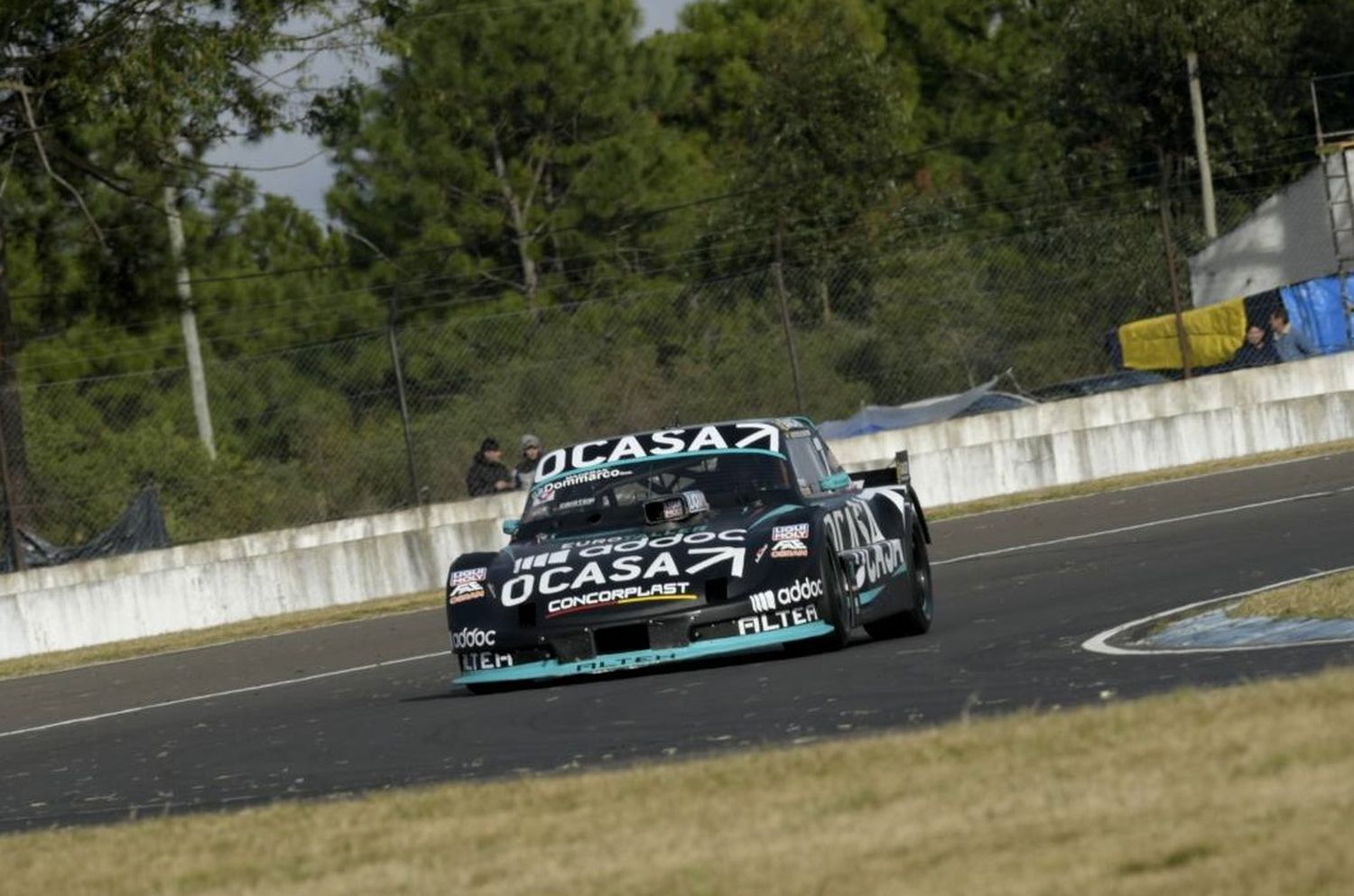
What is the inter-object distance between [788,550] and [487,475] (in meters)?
13.1

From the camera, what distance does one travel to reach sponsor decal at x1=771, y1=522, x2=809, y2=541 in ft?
39.4

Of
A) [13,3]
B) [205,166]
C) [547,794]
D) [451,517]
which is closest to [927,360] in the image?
[451,517]

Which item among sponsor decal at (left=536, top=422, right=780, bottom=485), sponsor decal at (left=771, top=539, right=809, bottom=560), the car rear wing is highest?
sponsor decal at (left=536, top=422, right=780, bottom=485)

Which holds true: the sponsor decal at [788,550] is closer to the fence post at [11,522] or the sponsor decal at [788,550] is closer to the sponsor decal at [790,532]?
the sponsor decal at [790,532]

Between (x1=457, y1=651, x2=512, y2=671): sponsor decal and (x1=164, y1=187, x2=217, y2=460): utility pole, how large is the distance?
15.0 meters

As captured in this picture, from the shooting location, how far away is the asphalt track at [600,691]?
9234 millimetres

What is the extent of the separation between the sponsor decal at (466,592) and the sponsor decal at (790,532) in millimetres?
1456

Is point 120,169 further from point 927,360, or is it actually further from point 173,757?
point 173,757

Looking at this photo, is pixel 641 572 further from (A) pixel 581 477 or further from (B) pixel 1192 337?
(B) pixel 1192 337

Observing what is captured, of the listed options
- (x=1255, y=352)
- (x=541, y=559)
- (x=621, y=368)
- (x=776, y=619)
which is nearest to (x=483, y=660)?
(x=541, y=559)

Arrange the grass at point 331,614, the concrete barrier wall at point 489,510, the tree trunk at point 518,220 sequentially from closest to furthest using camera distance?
the grass at point 331,614, the concrete barrier wall at point 489,510, the tree trunk at point 518,220

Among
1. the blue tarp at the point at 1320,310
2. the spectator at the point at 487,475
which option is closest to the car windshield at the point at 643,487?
the spectator at the point at 487,475

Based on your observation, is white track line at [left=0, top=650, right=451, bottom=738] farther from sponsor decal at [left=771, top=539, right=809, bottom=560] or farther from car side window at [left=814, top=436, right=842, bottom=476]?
sponsor decal at [left=771, top=539, right=809, bottom=560]

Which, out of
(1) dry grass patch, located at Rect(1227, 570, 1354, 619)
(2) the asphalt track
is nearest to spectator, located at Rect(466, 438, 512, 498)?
(2) the asphalt track
